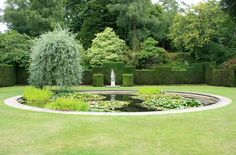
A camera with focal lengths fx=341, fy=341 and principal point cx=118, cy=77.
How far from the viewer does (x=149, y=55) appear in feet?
90.8

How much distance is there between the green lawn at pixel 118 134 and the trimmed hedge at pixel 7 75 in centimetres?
1342

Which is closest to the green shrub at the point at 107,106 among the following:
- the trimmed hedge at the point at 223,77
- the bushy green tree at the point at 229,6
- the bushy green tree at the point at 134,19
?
the bushy green tree at the point at 229,6

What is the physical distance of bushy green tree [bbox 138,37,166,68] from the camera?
90.8 ft

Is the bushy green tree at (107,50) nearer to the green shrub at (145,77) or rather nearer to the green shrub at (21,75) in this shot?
the green shrub at (145,77)

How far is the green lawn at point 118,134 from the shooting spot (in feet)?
18.7

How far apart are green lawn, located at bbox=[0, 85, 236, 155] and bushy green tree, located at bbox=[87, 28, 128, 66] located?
58.8 feet

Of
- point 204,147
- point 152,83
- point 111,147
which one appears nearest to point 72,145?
point 111,147

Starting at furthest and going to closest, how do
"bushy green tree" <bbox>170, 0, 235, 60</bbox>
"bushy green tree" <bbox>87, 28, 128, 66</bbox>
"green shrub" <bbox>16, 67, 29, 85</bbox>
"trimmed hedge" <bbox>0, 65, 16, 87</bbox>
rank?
1. "bushy green tree" <bbox>87, 28, 128, 66</bbox>
2. "bushy green tree" <bbox>170, 0, 235, 60</bbox>
3. "green shrub" <bbox>16, 67, 29, 85</bbox>
4. "trimmed hedge" <bbox>0, 65, 16, 87</bbox>

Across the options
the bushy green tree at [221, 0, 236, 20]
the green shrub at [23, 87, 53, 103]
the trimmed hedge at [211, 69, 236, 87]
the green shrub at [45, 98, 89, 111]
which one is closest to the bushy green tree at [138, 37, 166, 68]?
the trimmed hedge at [211, 69, 236, 87]

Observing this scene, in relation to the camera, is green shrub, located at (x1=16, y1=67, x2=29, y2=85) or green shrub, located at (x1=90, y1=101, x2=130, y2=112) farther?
green shrub, located at (x1=16, y1=67, x2=29, y2=85)

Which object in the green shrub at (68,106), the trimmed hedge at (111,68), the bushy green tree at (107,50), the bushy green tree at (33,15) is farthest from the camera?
the bushy green tree at (33,15)

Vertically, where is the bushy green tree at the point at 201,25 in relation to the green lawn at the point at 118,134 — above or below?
above

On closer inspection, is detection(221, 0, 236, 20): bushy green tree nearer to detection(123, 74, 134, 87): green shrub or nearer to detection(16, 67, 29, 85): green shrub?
detection(123, 74, 134, 87): green shrub

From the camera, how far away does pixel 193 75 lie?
25.3 meters
